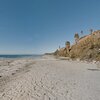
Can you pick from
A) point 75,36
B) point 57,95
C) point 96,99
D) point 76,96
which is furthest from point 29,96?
point 75,36

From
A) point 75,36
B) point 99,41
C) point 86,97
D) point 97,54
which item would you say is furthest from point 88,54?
point 75,36

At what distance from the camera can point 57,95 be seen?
8273 millimetres

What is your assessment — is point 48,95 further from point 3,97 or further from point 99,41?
point 99,41

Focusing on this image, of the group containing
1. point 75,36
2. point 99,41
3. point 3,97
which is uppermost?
point 75,36

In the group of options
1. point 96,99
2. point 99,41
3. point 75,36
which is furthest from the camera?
point 75,36

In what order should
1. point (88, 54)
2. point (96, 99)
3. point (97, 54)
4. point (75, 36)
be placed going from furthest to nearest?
1. point (75, 36)
2. point (88, 54)
3. point (97, 54)
4. point (96, 99)

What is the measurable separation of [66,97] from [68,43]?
97208 millimetres

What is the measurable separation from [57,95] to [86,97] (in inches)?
76.4

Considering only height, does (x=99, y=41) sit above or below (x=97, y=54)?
above

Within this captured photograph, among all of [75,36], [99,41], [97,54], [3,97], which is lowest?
[3,97]

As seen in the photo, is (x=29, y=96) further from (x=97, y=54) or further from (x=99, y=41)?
(x=99, y=41)

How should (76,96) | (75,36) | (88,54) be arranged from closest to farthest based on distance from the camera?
1. (76,96)
2. (88,54)
3. (75,36)

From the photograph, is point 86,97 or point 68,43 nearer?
point 86,97

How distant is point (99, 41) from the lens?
169 feet
